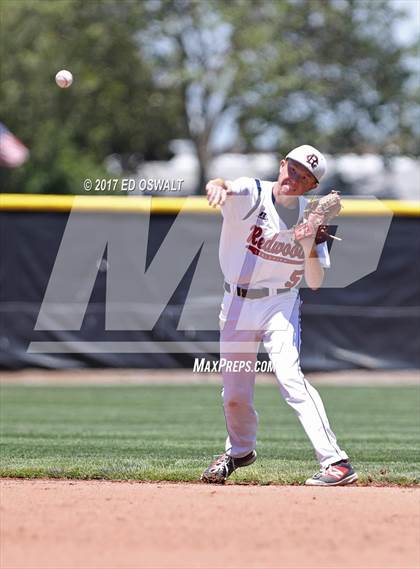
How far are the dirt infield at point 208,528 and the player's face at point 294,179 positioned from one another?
1699 mm

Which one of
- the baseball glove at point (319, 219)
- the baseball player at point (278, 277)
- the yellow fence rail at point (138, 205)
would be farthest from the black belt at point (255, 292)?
the yellow fence rail at point (138, 205)

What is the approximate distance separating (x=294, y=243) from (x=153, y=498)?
1.63 meters

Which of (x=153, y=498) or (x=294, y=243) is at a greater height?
(x=294, y=243)

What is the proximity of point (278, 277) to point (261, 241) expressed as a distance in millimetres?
239

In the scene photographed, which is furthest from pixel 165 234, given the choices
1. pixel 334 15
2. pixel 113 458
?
pixel 334 15

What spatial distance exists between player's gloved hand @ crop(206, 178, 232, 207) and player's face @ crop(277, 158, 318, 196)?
44 centimetres

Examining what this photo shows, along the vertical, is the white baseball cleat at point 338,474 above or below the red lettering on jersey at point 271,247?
below

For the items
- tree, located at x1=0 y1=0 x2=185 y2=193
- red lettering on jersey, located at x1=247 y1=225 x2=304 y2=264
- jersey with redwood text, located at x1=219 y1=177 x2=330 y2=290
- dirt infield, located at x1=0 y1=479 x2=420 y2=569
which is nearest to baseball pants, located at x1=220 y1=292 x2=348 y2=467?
jersey with redwood text, located at x1=219 y1=177 x2=330 y2=290

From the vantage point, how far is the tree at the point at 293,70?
32062mm

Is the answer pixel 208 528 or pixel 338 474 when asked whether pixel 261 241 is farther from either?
pixel 208 528

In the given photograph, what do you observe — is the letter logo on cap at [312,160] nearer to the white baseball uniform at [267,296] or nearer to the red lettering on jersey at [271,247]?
the white baseball uniform at [267,296]

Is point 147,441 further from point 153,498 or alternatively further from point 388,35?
point 388,35

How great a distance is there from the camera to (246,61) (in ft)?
105

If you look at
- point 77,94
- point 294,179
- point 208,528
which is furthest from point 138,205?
point 77,94
